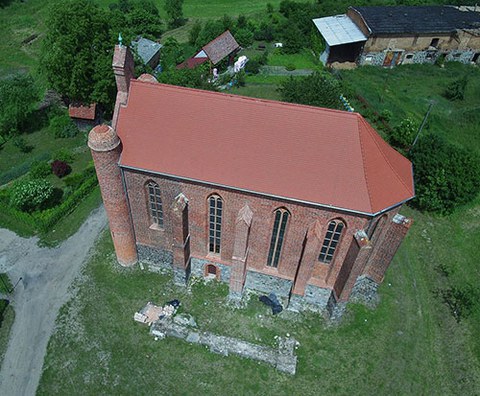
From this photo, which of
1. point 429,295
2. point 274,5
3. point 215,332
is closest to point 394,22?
point 274,5

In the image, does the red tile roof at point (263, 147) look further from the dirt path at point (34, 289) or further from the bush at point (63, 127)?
the bush at point (63, 127)

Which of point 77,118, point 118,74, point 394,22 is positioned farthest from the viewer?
point 394,22

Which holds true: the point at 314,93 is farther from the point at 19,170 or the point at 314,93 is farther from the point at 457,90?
the point at 19,170

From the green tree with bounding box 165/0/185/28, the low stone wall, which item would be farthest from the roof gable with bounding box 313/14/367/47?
the low stone wall

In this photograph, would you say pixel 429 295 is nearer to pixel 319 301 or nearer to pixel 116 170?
pixel 319 301

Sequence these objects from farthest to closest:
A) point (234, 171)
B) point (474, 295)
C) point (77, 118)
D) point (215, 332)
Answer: point (77, 118) → point (474, 295) → point (215, 332) → point (234, 171)

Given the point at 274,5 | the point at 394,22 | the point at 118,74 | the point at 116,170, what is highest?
the point at 118,74

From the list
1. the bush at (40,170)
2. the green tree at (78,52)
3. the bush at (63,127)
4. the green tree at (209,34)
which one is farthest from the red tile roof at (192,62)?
the bush at (40,170)
